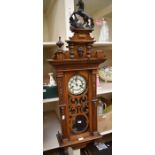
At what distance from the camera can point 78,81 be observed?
1076 millimetres

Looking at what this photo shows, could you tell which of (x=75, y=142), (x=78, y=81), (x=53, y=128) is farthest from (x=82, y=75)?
(x=53, y=128)

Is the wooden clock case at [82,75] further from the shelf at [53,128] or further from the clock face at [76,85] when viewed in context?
the shelf at [53,128]

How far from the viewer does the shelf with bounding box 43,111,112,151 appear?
1270 millimetres

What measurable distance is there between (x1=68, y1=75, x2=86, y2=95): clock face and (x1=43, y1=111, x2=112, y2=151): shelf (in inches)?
19.2

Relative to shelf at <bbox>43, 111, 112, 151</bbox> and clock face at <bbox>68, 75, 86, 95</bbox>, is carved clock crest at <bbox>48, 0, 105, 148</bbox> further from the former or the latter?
shelf at <bbox>43, 111, 112, 151</bbox>

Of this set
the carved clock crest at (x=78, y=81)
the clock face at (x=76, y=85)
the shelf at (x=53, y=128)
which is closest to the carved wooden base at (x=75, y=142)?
the carved clock crest at (x=78, y=81)

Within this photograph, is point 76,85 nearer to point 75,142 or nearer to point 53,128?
point 75,142

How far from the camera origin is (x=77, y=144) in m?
1.09

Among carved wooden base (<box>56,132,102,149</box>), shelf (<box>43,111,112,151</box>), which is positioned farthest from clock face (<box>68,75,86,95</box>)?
shelf (<box>43,111,112,151</box>)
